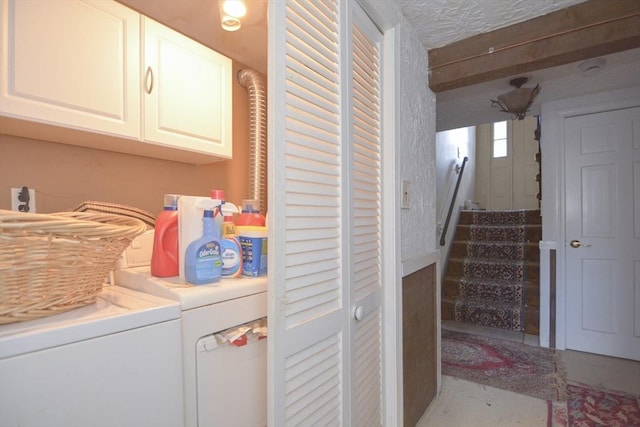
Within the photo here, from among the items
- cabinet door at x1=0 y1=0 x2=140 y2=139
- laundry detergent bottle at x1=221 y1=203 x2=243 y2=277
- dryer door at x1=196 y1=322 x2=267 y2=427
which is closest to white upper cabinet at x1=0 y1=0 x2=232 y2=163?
cabinet door at x1=0 y1=0 x2=140 y2=139

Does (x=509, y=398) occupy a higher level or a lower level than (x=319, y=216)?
lower

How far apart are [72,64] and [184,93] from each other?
17.0 inches

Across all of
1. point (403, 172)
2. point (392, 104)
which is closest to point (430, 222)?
point (403, 172)

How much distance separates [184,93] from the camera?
4.87ft

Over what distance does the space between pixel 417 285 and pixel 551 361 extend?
1711 mm

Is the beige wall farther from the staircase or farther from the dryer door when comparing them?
the staircase

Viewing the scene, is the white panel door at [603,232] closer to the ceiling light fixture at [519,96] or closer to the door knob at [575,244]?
the door knob at [575,244]

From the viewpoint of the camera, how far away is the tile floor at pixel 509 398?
6.00 feet

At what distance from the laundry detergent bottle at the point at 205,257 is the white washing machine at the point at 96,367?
0.13m

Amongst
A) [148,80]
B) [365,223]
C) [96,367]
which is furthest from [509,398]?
[148,80]

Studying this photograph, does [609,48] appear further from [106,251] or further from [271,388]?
[106,251]

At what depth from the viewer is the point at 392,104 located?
4.68 feet

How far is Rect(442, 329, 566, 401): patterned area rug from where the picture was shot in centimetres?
217

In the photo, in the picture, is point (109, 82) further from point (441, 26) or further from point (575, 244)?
point (575, 244)
